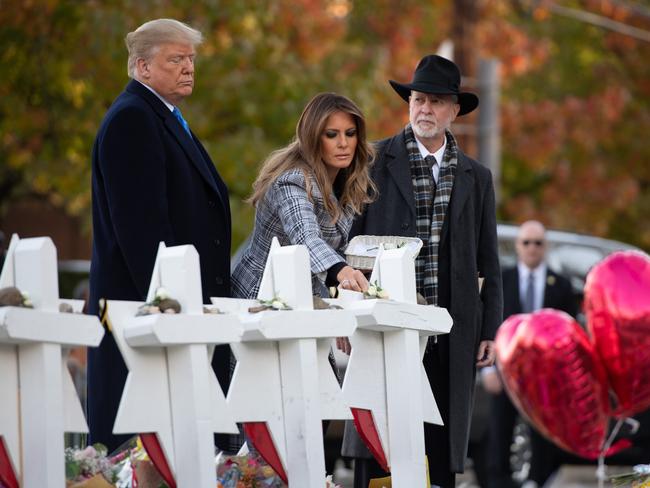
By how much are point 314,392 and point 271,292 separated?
40 cm

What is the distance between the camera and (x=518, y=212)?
88.0ft

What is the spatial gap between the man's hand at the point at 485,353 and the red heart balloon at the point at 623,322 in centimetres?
215

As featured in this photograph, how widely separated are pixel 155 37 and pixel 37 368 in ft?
5.95

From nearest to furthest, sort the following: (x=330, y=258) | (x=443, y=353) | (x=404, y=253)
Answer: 1. (x=404, y=253)
2. (x=330, y=258)
3. (x=443, y=353)

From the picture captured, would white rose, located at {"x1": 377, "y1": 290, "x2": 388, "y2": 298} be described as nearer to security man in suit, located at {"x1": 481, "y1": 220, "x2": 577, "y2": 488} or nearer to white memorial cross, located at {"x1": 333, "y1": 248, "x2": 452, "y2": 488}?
white memorial cross, located at {"x1": 333, "y1": 248, "x2": 452, "y2": 488}

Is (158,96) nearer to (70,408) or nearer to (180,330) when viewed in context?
(180,330)

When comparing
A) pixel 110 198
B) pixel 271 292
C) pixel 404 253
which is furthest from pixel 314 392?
pixel 110 198

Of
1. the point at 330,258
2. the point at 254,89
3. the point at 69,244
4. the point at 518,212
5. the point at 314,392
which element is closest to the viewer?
the point at 314,392

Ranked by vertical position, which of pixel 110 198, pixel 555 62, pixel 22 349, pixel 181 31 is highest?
pixel 555 62

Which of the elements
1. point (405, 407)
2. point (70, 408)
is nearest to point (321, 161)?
point (405, 407)

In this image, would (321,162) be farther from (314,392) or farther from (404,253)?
(314,392)

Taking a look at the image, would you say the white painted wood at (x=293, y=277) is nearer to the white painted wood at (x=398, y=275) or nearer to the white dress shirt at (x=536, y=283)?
the white painted wood at (x=398, y=275)

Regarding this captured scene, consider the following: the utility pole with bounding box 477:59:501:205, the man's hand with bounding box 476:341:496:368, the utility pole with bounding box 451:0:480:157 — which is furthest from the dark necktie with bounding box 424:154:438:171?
the utility pole with bounding box 451:0:480:157

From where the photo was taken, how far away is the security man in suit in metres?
11.9
